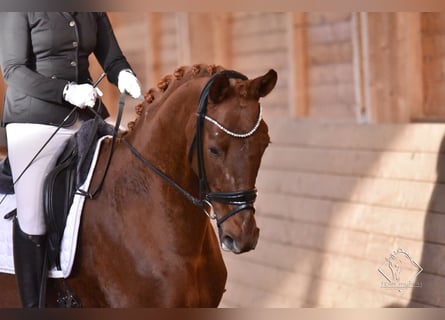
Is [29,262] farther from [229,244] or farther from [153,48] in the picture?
[153,48]

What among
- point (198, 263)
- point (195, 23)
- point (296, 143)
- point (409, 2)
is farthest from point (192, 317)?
point (195, 23)

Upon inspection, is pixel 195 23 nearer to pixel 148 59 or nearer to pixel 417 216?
pixel 148 59

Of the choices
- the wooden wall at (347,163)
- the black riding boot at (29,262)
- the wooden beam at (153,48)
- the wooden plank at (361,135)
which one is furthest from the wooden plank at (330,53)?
the black riding boot at (29,262)

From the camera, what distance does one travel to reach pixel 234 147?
237 centimetres

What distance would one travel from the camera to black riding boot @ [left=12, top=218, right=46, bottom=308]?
2701 mm

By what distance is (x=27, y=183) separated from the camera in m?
2.68

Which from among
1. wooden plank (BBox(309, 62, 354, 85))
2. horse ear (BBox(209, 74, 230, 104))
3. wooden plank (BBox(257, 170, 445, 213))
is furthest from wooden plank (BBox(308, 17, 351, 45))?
horse ear (BBox(209, 74, 230, 104))

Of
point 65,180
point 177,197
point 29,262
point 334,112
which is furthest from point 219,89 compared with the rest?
point 334,112

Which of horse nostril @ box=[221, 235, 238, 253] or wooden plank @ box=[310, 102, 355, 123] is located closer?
horse nostril @ box=[221, 235, 238, 253]

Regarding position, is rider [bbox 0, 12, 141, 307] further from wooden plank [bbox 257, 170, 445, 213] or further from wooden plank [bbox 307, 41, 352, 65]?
wooden plank [bbox 307, 41, 352, 65]

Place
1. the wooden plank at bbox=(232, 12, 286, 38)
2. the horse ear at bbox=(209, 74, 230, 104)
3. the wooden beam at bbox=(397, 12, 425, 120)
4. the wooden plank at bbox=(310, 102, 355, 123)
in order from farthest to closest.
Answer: the wooden plank at bbox=(232, 12, 286, 38), the wooden plank at bbox=(310, 102, 355, 123), the wooden beam at bbox=(397, 12, 425, 120), the horse ear at bbox=(209, 74, 230, 104)

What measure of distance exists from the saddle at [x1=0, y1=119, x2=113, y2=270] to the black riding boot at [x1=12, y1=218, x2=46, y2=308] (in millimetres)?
35

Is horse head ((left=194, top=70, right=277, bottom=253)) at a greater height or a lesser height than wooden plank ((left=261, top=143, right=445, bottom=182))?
greater

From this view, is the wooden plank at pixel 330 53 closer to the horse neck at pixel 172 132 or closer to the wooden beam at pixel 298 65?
the wooden beam at pixel 298 65
